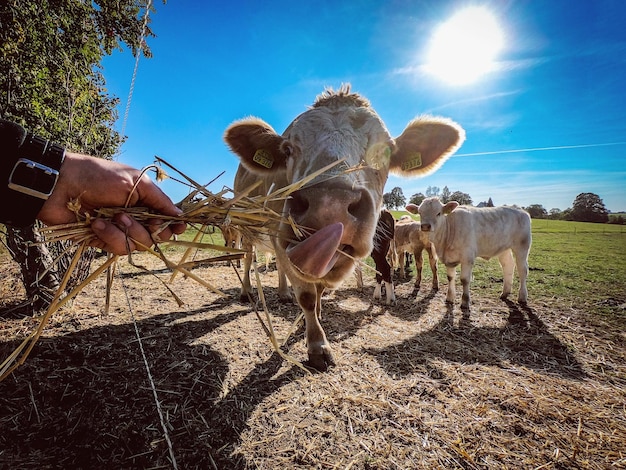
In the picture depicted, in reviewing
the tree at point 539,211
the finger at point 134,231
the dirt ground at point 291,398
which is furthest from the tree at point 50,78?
the tree at point 539,211

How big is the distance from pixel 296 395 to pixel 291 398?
0.21ft

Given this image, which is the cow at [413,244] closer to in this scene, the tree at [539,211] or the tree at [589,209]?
the tree at [589,209]

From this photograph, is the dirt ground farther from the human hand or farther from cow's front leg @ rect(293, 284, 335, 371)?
the human hand

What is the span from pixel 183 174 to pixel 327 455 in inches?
90.8

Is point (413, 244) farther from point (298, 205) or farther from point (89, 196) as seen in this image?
point (89, 196)

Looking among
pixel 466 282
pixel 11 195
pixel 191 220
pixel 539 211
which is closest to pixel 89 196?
pixel 11 195

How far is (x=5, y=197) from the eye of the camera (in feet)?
5.24

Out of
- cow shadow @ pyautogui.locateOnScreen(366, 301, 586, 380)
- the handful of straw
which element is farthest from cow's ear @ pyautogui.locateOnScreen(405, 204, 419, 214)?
the handful of straw

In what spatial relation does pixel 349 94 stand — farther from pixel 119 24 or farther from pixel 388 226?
pixel 119 24

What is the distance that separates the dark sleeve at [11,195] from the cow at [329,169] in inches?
57.9

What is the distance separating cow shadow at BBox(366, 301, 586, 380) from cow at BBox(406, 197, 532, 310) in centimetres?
162

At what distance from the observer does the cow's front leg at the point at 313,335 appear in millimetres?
3326

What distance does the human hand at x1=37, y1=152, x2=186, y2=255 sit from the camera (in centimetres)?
164

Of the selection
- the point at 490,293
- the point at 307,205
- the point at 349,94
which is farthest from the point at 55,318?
the point at 490,293
